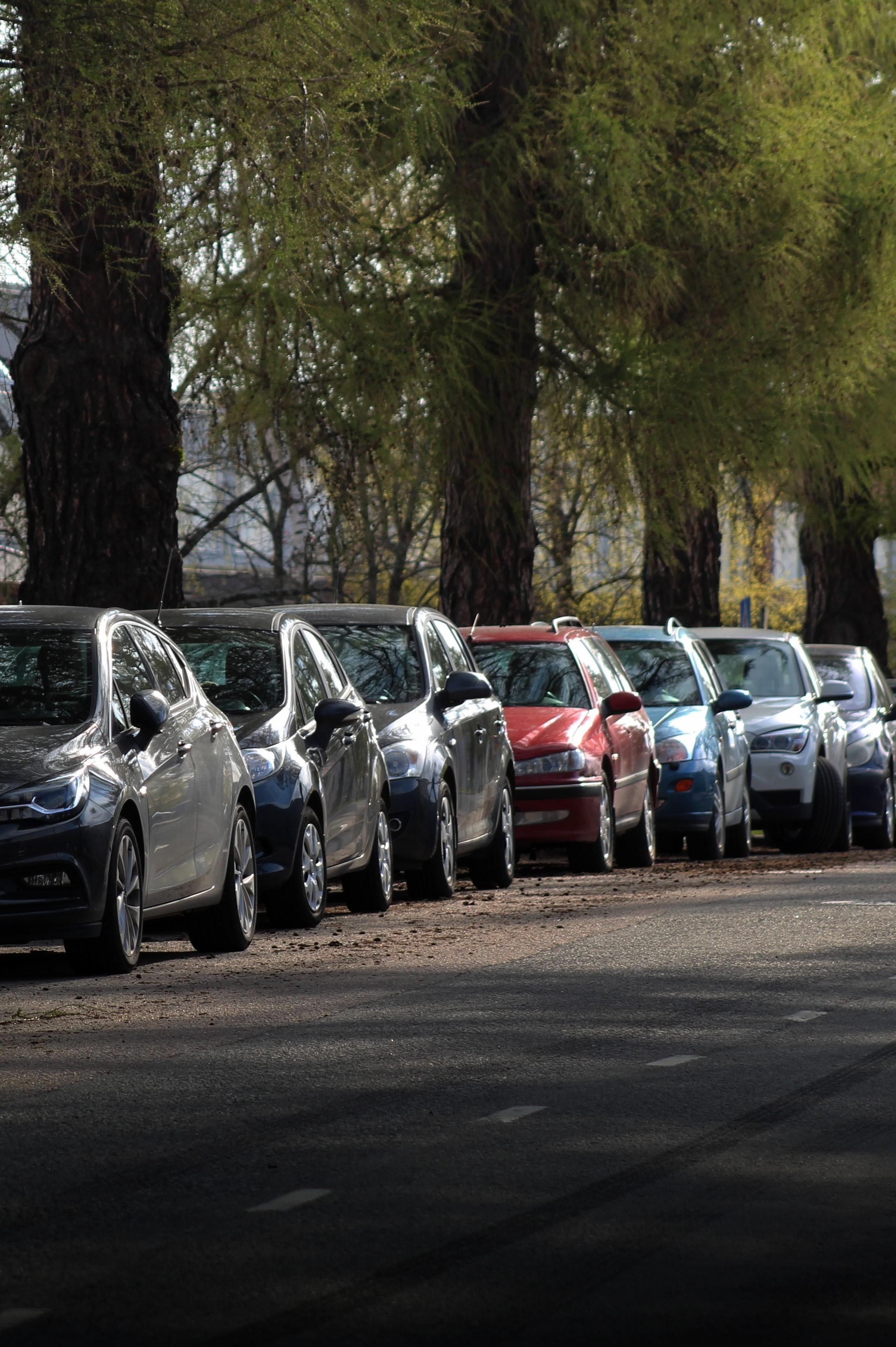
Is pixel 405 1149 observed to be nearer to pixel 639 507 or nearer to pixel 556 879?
pixel 556 879

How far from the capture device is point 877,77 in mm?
25672

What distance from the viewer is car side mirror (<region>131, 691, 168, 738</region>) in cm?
1069

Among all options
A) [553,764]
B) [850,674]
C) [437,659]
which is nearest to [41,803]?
[437,659]

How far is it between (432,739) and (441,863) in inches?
29.3

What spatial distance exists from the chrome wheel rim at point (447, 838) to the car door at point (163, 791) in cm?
359

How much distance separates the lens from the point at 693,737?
1994cm

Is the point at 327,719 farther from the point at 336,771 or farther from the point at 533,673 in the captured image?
the point at 533,673

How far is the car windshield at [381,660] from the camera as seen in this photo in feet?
50.2

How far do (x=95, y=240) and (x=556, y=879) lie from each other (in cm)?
539

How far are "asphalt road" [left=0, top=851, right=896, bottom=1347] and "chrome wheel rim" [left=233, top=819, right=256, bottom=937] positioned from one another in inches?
11.5

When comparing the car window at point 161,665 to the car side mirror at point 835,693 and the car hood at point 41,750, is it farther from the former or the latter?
the car side mirror at point 835,693

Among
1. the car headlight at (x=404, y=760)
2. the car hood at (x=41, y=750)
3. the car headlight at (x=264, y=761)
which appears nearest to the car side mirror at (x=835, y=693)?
the car headlight at (x=404, y=760)

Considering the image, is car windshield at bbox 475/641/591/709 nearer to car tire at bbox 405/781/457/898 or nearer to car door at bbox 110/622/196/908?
car tire at bbox 405/781/457/898

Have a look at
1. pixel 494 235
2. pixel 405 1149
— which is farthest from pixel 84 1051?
pixel 494 235
